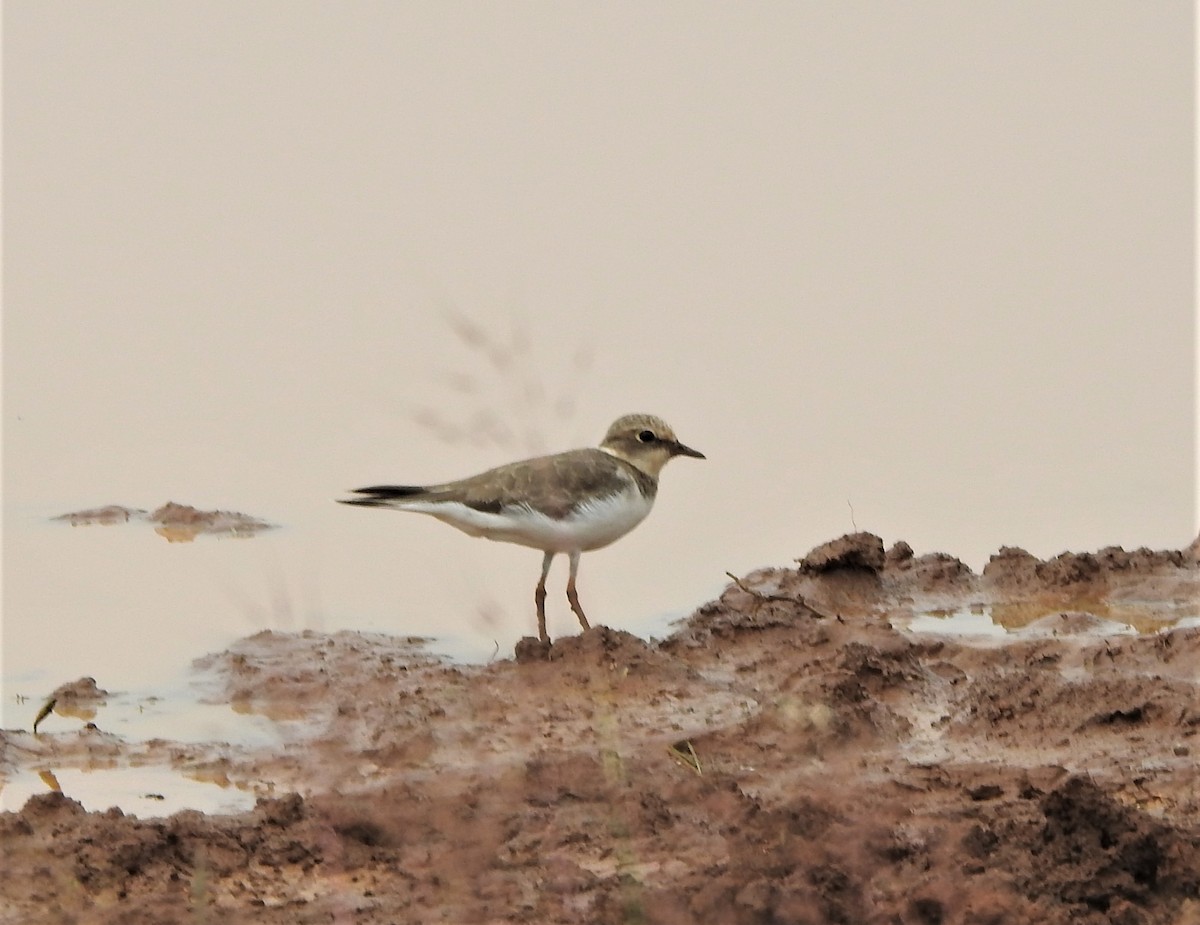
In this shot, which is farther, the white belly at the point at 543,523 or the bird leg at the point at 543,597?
the white belly at the point at 543,523

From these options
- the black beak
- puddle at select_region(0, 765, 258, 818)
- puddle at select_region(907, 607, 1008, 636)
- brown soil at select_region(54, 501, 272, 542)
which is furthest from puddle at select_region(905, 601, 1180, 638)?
brown soil at select_region(54, 501, 272, 542)

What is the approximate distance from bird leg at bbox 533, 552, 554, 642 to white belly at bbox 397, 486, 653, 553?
20 cm

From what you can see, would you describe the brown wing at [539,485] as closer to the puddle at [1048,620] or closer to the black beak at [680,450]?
the black beak at [680,450]

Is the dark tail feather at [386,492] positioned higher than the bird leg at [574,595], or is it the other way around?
the dark tail feather at [386,492]

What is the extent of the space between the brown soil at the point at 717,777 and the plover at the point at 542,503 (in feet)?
2.39

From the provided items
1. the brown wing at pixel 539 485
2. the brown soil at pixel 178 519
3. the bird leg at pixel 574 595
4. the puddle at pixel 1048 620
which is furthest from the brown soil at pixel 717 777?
the brown soil at pixel 178 519

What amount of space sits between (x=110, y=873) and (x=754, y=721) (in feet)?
9.40

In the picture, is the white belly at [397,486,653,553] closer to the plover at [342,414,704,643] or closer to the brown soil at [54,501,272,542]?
the plover at [342,414,704,643]

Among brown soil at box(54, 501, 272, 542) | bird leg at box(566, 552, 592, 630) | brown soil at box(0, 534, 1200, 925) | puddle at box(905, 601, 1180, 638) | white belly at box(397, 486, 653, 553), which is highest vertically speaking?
brown soil at box(54, 501, 272, 542)

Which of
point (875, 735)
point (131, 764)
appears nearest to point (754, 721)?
point (875, 735)

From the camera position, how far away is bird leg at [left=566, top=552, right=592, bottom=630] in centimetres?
806

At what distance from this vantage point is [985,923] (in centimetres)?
440

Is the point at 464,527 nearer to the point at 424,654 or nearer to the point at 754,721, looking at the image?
the point at 424,654

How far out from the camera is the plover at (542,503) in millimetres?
8586
